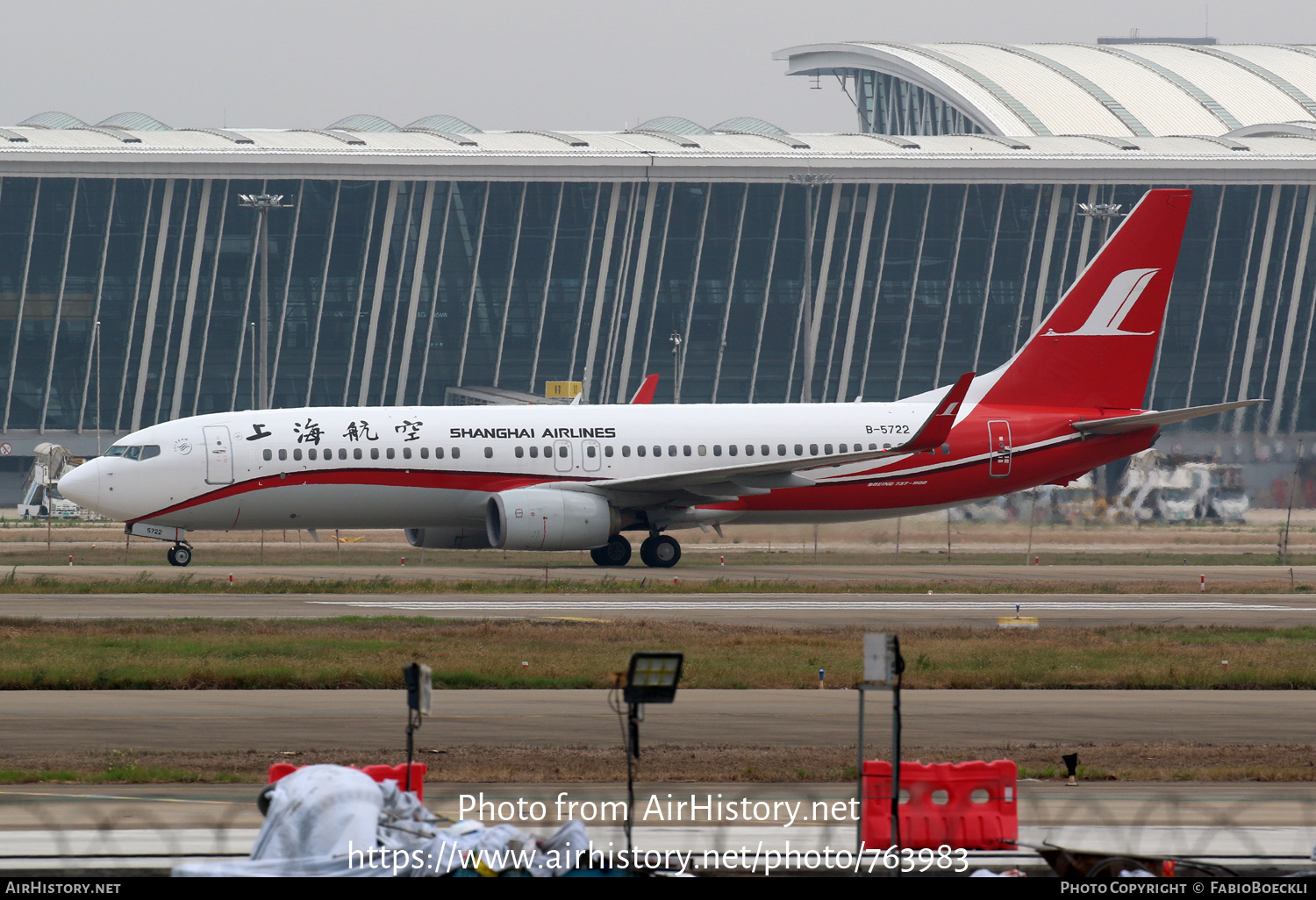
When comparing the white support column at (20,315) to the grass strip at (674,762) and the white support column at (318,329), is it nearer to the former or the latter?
the white support column at (318,329)

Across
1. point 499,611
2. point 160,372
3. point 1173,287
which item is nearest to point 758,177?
point 1173,287

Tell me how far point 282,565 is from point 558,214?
50174mm

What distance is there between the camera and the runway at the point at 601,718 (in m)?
14.8

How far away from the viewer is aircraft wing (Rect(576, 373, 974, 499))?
3678cm

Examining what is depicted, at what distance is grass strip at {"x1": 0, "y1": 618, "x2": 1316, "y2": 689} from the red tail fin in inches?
623

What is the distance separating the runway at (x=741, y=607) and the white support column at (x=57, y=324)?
59.0m

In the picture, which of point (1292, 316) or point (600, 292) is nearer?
point (600, 292)

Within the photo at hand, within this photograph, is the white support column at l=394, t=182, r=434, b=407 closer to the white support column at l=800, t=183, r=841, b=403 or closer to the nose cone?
the white support column at l=800, t=183, r=841, b=403

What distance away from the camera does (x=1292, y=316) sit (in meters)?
91.6

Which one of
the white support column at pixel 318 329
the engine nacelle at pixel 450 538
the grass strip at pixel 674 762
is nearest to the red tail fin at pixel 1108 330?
the engine nacelle at pixel 450 538

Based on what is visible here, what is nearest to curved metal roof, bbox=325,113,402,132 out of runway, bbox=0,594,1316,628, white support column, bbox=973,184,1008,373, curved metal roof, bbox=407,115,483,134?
curved metal roof, bbox=407,115,483,134

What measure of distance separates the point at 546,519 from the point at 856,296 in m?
55.3

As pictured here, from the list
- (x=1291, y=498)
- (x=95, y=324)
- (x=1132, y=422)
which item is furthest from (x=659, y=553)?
(x=95, y=324)

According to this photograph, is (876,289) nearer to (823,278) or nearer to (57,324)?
(823,278)
